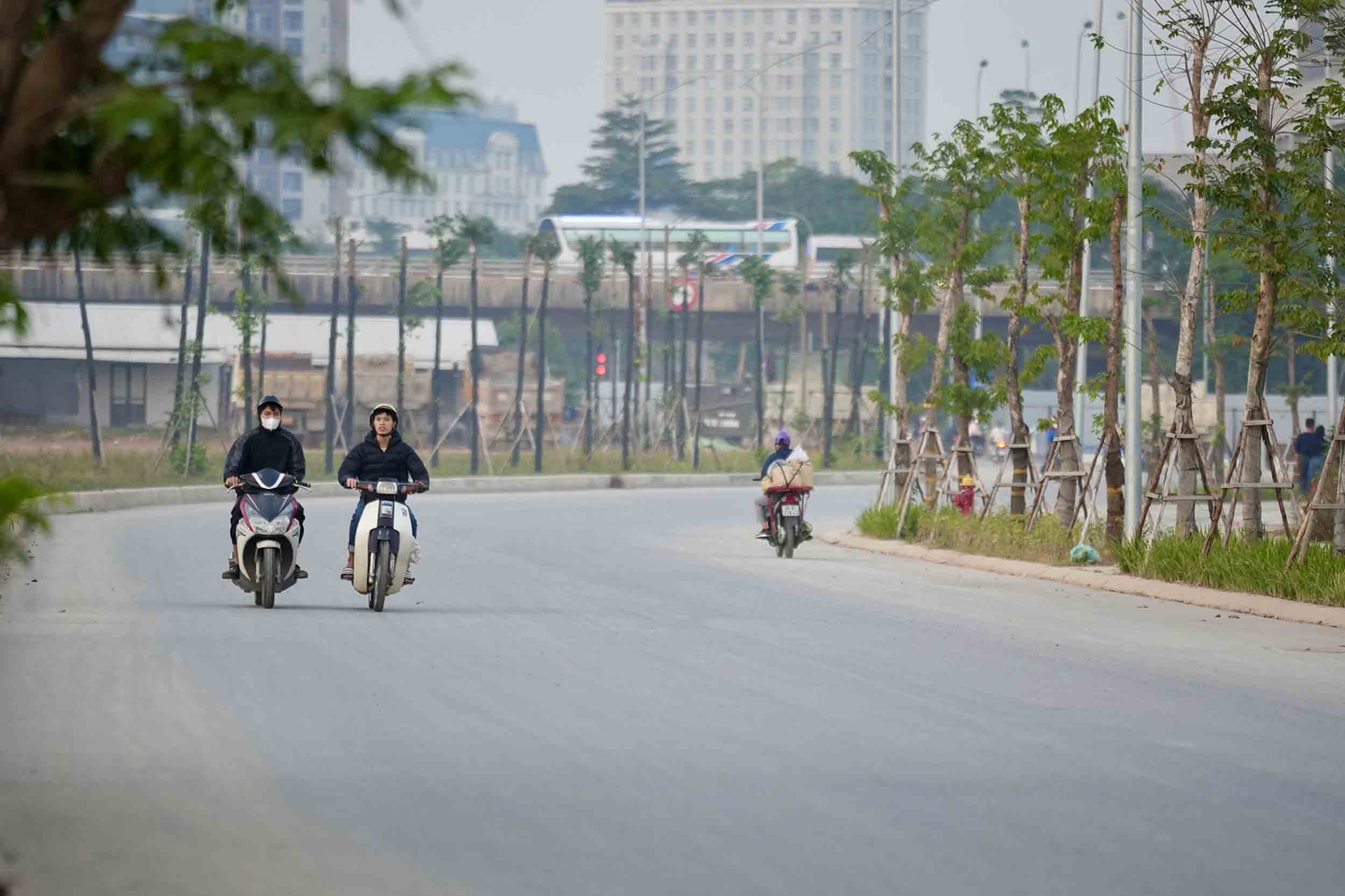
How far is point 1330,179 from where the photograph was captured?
32.4 metres

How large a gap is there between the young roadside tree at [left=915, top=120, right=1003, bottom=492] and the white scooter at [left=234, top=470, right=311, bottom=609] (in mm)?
15124

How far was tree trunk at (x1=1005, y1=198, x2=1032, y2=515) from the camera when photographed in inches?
1197

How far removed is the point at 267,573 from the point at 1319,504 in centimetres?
985

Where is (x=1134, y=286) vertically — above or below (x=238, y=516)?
above

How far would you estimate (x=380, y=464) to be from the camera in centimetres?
1911

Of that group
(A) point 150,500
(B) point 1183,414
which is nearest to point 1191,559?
(B) point 1183,414

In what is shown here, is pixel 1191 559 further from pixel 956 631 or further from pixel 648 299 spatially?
pixel 648 299

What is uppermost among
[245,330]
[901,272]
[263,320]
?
[901,272]

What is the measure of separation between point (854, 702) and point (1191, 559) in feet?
36.8

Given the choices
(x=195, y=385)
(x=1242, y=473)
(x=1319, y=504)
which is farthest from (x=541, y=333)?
(x=1319, y=504)

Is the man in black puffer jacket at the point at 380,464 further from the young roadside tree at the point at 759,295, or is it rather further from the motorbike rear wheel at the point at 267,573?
the young roadside tree at the point at 759,295

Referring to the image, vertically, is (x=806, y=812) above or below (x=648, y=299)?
below

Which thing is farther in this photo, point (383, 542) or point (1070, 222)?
point (1070, 222)

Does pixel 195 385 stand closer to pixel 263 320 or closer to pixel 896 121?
pixel 263 320
